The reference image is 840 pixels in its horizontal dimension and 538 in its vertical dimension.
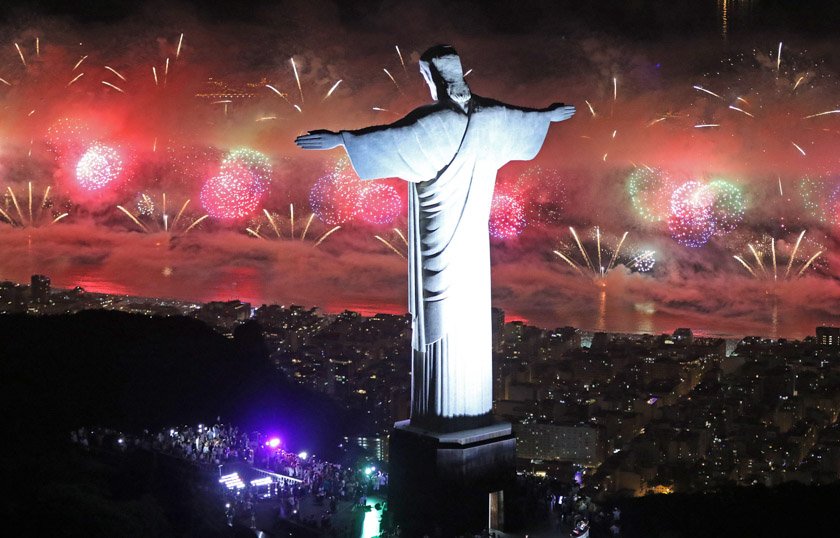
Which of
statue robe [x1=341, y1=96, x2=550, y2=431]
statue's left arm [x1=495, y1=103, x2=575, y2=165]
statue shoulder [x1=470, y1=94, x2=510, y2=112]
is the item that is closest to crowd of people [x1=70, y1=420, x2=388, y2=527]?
statue robe [x1=341, y1=96, x2=550, y2=431]

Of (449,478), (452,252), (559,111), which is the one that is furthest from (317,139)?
(449,478)

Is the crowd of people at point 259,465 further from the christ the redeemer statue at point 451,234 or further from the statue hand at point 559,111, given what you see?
the statue hand at point 559,111

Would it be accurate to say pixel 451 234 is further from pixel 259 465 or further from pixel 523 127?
pixel 259 465

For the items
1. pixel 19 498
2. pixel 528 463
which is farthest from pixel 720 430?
pixel 19 498

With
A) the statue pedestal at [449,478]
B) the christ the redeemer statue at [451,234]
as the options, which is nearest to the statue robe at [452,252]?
the christ the redeemer statue at [451,234]

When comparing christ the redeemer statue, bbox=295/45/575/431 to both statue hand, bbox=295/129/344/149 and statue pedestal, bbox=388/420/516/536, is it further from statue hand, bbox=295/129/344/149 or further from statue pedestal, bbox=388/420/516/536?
statue hand, bbox=295/129/344/149
